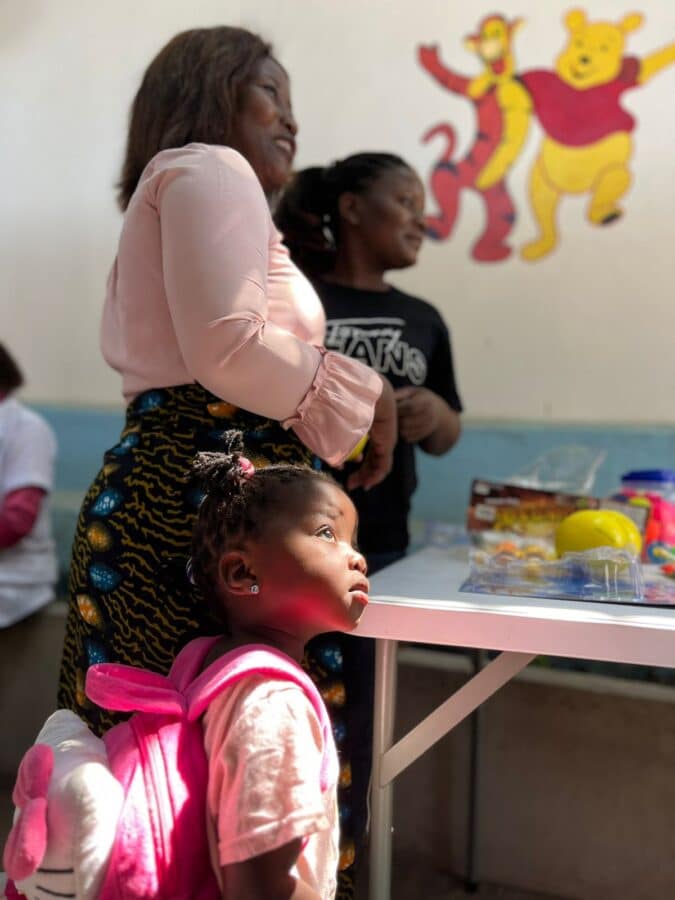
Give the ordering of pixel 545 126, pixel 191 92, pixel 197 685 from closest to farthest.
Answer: pixel 197 685 < pixel 191 92 < pixel 545 126

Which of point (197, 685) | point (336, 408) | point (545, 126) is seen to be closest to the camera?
point (197, 685)

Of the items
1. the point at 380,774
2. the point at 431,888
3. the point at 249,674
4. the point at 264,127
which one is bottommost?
the point at 431,888

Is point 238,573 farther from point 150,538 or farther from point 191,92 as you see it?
point 191,92

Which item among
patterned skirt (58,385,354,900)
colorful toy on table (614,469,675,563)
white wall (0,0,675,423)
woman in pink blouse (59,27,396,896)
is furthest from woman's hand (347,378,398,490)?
white wall (0,0,675,423)

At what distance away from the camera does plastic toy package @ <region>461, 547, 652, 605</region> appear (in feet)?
4.15

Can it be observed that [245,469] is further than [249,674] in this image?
Yes

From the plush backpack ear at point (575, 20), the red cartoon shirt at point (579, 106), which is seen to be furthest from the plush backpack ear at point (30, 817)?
the plush backpack ear at point (575, 20)

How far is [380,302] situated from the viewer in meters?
1.88

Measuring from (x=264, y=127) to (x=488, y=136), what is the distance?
60.5 inches

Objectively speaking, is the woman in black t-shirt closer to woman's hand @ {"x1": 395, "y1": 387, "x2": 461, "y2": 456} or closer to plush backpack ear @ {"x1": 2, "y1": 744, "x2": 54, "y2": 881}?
woman's hand @ {"x1": 395, "y1": 387, "x2": 461, "y2": 456}

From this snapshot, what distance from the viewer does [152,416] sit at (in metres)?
1.21

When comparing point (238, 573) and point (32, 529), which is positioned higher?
point (238, 573)

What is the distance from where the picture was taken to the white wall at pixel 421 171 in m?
2.53

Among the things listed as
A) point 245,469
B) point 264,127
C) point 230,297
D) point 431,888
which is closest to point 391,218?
point 264,127
